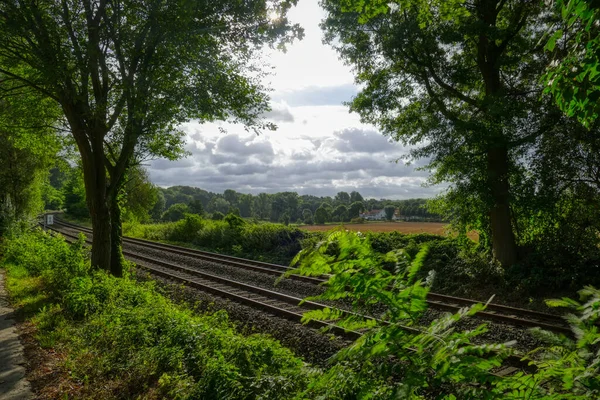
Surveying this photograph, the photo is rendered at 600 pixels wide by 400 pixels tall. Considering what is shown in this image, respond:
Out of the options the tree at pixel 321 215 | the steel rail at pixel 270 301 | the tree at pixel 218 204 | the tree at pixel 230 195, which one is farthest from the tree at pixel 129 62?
the tree at pixel 230 195

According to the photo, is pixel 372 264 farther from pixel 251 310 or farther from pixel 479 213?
pixel 479 213

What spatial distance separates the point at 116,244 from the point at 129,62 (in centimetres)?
661

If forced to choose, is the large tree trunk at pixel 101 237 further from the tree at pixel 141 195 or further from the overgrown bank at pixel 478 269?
the tree at pixel 141 195

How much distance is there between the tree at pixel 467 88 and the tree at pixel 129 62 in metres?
4.01

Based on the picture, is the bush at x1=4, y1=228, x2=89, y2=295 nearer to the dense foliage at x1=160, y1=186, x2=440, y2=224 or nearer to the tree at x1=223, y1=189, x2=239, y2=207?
the dense foliage at x1=160, y1=186, x2=440, y2=224

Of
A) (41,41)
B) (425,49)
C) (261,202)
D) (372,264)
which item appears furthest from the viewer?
(261,202)

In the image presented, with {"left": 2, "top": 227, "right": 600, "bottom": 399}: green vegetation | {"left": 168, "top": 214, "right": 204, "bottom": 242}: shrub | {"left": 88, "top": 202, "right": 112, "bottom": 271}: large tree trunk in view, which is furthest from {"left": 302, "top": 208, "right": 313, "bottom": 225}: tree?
{"left": 88, "top": 202, "right": 112, "bottom": 271}: large tree trunk

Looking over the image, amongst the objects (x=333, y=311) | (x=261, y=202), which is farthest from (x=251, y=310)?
(x=261, y=202)

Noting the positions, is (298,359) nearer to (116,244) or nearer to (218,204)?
(116,244)

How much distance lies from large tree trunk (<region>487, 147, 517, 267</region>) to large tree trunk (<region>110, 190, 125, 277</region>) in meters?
13.4

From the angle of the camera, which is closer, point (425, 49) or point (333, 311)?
point (333, 311)

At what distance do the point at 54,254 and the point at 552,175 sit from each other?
59.0 ft

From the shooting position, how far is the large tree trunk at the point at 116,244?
1394 centimetres

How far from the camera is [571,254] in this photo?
38.9ft
